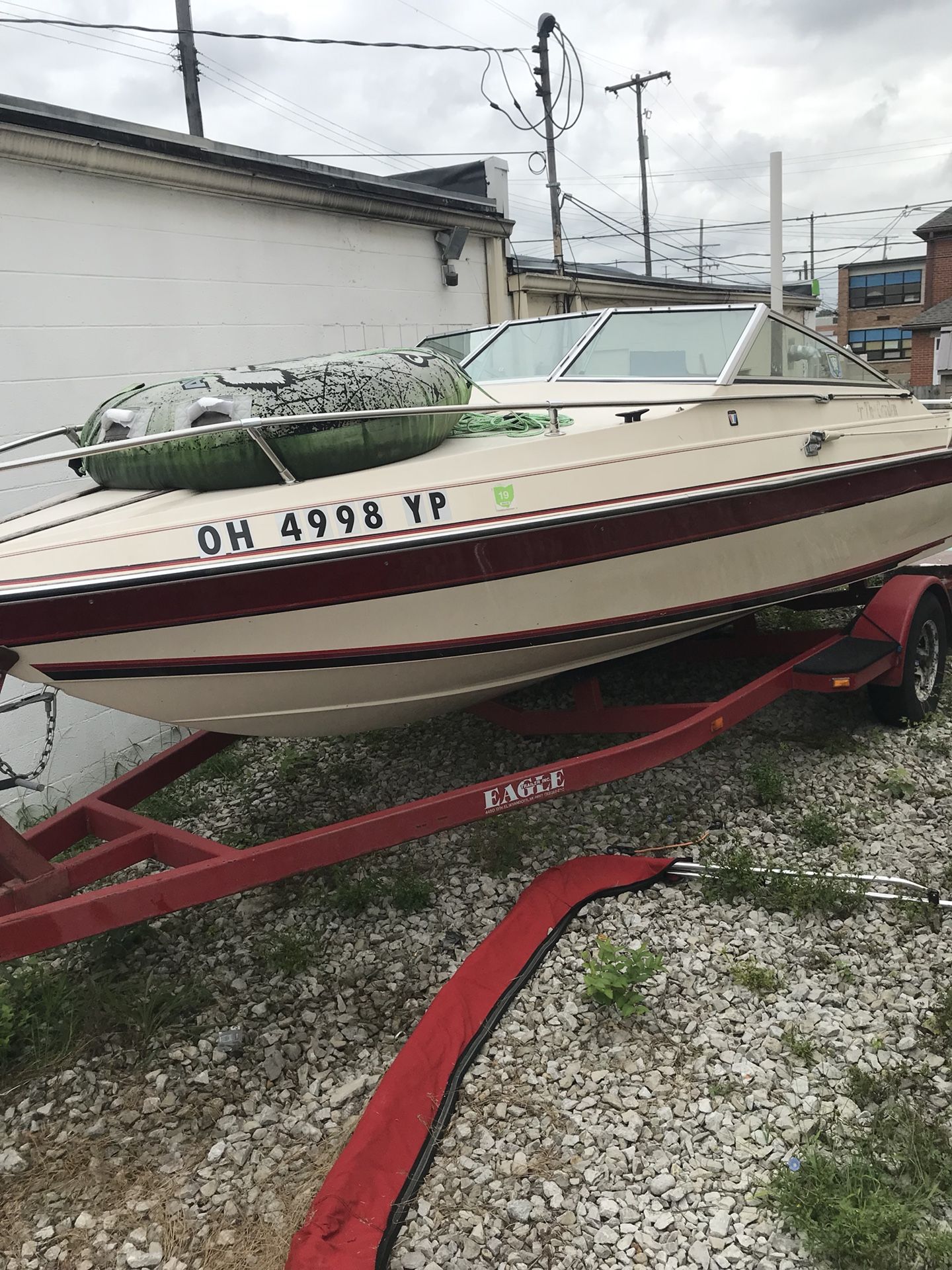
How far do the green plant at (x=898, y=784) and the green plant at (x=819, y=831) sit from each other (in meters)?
0.37

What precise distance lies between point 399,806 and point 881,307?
3976cm

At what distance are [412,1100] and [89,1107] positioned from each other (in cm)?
92

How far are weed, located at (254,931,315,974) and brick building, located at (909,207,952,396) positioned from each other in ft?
60.6

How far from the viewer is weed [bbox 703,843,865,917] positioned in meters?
3.04

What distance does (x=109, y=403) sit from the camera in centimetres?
303

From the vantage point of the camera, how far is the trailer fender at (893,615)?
405cm

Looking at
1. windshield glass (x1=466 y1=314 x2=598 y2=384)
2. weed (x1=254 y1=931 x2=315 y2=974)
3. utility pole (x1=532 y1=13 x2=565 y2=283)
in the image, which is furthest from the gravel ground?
utility pole (x1=532 y1=13 x2=565 y2=283)

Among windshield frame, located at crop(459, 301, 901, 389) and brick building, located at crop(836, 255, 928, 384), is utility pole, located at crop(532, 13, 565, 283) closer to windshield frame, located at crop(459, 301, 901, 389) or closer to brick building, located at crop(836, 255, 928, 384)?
windshield frame, located at crop(459, 301, 901, 389)

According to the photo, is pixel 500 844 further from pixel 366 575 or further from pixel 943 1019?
pixel 943 1019

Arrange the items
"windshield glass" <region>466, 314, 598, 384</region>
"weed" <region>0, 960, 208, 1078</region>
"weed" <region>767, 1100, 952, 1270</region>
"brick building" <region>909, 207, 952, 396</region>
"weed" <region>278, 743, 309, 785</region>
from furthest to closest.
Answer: "brick building" <region>909, 207, 952, 396</region>, "weed" <region>278, 743, 309, 785</region>, "windshield glass" <region>466, 314, 598, 384</region>, "weed" <region>0, 960, 208, 1078</region>, "weed" <region>767, 1100, 952, 1270</region>

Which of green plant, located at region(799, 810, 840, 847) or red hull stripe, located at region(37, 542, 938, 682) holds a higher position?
red hull stripe, located at region(37, 542, 938, 682)

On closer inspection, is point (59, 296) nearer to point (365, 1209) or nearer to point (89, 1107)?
point (89, 1107)

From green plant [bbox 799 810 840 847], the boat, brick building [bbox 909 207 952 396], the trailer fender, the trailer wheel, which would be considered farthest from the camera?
brick building [bbox 909 207 952 396]

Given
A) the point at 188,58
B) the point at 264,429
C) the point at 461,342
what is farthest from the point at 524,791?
the point at 188,58
